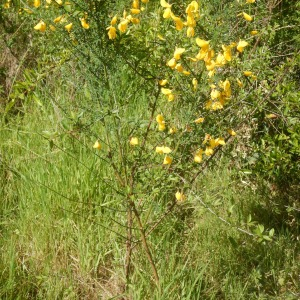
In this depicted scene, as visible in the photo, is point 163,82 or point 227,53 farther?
point 163,82

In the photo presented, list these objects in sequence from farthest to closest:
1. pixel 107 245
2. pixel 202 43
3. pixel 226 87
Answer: pixel 107 245 → pixel 226 87 → pixel 202 43

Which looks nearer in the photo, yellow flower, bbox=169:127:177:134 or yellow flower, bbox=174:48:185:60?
yellow flower, bbox=174:48:185:60

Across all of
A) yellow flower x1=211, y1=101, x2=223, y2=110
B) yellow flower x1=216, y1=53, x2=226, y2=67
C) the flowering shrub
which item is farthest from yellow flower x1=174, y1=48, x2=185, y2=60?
yellow flower x1=211, y1=101, x2=223, y2=110

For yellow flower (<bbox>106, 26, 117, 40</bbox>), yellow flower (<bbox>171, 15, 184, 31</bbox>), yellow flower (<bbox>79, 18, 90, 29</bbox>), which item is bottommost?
yellow flower (<bbox>106, 26, 117, 40</bbox>)

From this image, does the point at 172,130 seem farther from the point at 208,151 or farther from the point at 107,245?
the point at 107,245

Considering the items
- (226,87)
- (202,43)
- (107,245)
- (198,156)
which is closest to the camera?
(202,43)

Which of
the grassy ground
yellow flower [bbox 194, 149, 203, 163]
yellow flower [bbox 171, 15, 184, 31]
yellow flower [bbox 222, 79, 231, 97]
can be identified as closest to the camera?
yellow flower [bbox 171, 15, 184, 31]

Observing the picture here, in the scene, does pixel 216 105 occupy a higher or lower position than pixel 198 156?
higher

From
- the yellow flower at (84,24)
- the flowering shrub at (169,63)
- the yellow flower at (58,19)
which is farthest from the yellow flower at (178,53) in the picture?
the yellow flower at (58,19)

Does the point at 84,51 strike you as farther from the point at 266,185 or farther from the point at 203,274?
the point at 266,185

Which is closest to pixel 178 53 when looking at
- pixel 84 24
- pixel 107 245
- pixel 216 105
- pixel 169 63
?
pixel 169 63

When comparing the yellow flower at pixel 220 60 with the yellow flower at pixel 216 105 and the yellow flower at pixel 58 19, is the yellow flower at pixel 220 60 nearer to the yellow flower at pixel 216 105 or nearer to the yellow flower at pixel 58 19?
the yellow flower at pixel 216 105

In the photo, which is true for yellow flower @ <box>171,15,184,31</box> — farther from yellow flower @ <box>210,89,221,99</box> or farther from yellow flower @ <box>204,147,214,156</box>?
yellow flower @ <box>204,147,214,156</box>

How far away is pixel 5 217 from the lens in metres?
2.66
